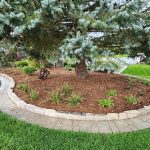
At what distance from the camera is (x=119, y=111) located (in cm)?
688

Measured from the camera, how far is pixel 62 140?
545cm

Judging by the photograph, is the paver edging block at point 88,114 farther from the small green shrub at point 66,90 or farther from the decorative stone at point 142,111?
the small green shrub at point 66,90

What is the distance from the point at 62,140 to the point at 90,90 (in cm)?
252

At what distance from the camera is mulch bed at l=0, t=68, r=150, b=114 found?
6971 mm

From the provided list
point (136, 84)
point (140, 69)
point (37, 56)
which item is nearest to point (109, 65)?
point (136, 84)

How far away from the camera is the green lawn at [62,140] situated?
5.17 metres

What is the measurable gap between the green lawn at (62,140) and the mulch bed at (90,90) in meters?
1.14

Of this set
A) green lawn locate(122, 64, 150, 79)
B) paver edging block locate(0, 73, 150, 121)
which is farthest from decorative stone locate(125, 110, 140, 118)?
green lawn locate(122, 64, 150, 79)

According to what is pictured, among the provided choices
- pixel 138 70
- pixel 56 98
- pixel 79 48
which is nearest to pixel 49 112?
pixel 56 98

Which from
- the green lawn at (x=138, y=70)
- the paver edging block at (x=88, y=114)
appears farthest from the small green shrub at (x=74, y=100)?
the green lawn at (x=138, y=70)

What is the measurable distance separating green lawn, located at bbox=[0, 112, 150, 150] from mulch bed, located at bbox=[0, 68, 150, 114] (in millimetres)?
1139

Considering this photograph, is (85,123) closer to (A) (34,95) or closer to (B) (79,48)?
(B) (79,48)

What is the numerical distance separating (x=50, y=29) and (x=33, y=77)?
119 inches

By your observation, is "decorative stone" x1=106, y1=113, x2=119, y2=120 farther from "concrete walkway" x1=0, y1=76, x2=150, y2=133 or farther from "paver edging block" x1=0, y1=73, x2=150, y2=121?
"concrete walkway" x1=0, y1=76, x2=150, y2=133
